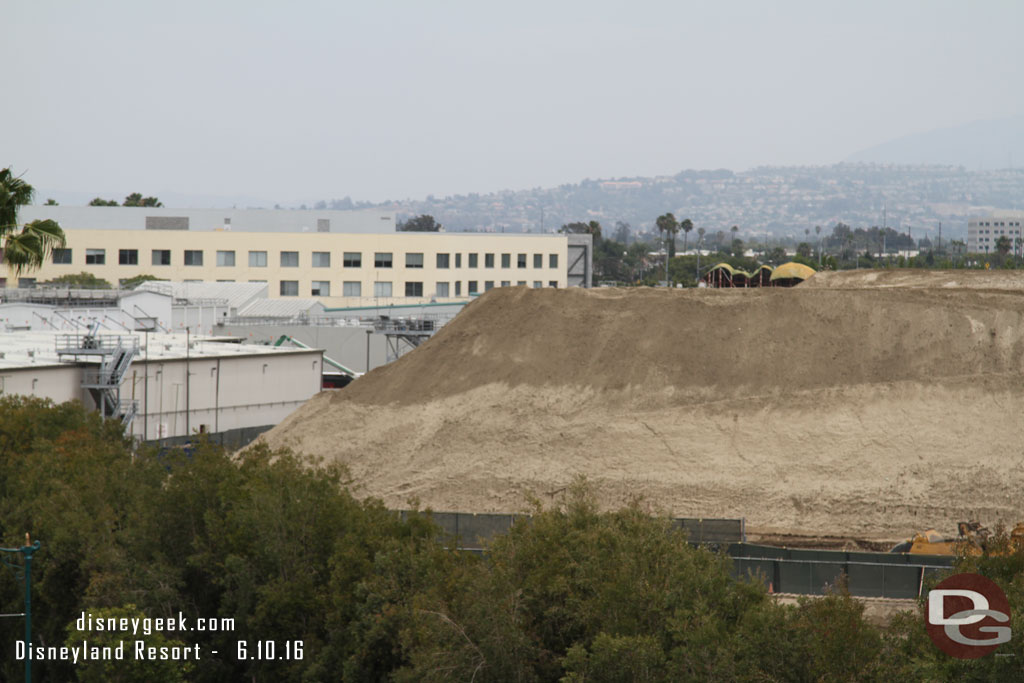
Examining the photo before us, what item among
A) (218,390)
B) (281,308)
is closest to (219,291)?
(281,308)

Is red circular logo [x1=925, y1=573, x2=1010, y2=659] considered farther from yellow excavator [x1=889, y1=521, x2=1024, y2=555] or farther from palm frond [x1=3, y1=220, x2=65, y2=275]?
palm frond [x1=3, y1=220, x2=65, y2=275]

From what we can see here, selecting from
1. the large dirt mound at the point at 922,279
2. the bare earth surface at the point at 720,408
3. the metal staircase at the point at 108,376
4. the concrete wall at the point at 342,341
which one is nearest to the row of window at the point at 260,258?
the concrete wall at the point at 342,341

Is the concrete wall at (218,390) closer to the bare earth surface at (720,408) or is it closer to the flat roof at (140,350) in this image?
the flat roof at (140,350)

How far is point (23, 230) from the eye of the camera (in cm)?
2305

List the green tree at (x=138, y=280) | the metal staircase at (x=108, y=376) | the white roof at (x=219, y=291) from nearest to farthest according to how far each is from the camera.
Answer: the metal staircase at (x=108, y=376), the white roof at (x=219, y=291), the green tree at (x=138, y=280)

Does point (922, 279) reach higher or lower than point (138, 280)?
higher

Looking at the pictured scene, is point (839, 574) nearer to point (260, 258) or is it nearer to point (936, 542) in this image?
point (936, 542)

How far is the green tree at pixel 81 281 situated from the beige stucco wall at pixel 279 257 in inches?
115

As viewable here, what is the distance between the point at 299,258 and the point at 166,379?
44139 mm

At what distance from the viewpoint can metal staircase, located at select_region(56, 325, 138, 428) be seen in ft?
154

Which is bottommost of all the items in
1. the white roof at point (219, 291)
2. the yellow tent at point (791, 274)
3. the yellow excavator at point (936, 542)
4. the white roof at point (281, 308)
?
the yellow excavator at point (936, 542)

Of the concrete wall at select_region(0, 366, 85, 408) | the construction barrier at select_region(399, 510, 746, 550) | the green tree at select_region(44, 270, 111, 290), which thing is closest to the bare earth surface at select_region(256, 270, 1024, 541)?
the construction barrier at select_region(399, 510, 746, 550)

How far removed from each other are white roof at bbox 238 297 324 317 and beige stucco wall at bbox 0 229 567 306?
9.28 meters

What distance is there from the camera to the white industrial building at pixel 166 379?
46.9m
